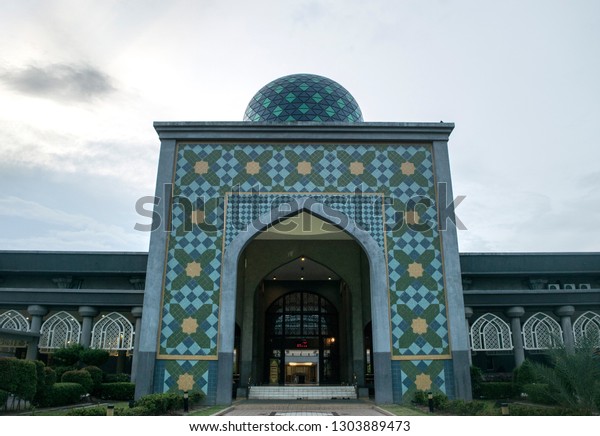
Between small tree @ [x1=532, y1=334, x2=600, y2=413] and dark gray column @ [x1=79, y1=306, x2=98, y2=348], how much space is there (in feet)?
49.7

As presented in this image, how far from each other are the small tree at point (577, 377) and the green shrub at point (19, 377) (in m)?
11.4

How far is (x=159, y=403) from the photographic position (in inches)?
436

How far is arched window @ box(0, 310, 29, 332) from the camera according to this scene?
61.0ft

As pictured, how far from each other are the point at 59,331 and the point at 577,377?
16997 millimetres

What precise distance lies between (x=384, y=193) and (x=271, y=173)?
377 centimetres

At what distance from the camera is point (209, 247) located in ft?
49.9

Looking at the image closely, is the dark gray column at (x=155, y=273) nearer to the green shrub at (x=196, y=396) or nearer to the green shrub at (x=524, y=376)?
the green shrub at (x=196, y=396)

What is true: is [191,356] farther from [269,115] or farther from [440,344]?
[269,115]

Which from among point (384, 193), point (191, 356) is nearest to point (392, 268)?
point (384, 193)

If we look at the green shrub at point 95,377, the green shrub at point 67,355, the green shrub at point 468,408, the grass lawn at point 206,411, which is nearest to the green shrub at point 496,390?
the green shrub at point 468,408

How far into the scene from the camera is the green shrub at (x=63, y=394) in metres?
12.4

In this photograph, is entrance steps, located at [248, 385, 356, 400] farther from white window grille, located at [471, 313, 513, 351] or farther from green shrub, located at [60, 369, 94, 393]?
green shrub, located at [60, 369, 94, 393]

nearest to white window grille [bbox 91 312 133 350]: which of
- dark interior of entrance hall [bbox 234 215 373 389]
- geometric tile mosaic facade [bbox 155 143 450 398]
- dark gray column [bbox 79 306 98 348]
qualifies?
dark gray column [bbox 79 306 98 348]
